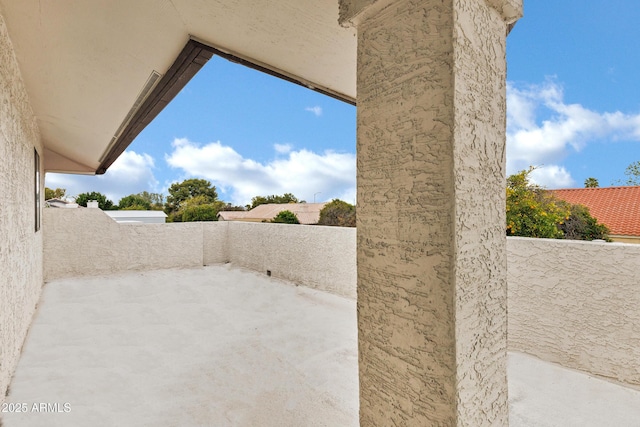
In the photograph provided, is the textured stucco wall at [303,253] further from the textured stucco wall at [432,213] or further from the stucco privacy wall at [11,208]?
the stucco privacy wall at [11,208]

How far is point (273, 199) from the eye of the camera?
28.5m

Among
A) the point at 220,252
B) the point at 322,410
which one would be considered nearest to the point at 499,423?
the point at 322,410

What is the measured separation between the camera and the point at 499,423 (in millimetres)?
1173

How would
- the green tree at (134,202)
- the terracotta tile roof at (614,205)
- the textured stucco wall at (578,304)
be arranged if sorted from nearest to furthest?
1. the textured stucco wall at (578,304)
2. the terracotta tile roof at (614,205)
3. the green tree at (134,202)

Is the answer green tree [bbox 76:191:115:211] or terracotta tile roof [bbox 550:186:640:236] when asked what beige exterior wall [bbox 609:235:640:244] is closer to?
terracotta tile roof [bbox 550:186:640:236]

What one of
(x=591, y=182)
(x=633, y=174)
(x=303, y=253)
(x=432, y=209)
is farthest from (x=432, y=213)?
(x=591, y=182)

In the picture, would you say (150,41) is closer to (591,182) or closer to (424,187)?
(424,187)

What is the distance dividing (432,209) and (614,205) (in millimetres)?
15467

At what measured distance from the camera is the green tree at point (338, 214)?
12070 mm

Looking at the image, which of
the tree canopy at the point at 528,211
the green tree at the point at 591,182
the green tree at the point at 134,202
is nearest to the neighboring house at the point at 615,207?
the tree canopy at the point at 528,211

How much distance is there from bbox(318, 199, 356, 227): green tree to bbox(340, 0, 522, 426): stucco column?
35.3 feet

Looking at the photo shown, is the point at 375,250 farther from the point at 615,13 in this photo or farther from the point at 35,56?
the point at 615,13

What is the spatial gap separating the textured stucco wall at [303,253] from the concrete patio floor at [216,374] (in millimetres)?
753

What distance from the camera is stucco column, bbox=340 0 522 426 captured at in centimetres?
99
